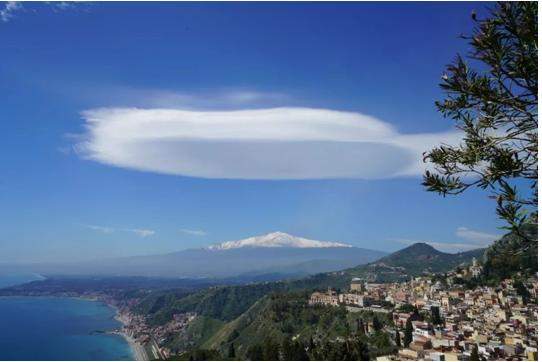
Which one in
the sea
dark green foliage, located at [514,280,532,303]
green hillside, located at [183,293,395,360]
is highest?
dark green foliage, located at [514,280,532,303]

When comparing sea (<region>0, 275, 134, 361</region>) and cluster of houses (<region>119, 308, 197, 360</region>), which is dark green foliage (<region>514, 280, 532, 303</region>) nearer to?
cluster of houses (<region>119, 308, 197, 360</region>)

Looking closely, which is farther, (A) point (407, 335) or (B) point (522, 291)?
(B) point (522, 291)

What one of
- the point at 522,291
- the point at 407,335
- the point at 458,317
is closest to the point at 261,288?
the point at 458,317

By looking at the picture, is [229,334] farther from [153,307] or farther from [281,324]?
[153,307]

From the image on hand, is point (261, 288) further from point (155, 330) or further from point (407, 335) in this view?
point (407, 335)

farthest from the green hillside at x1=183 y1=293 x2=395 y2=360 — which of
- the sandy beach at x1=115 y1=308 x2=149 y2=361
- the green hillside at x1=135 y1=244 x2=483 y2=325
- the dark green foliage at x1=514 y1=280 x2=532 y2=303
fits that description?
the green hillside at x1=135 y1=244 x2=483 y2=325
